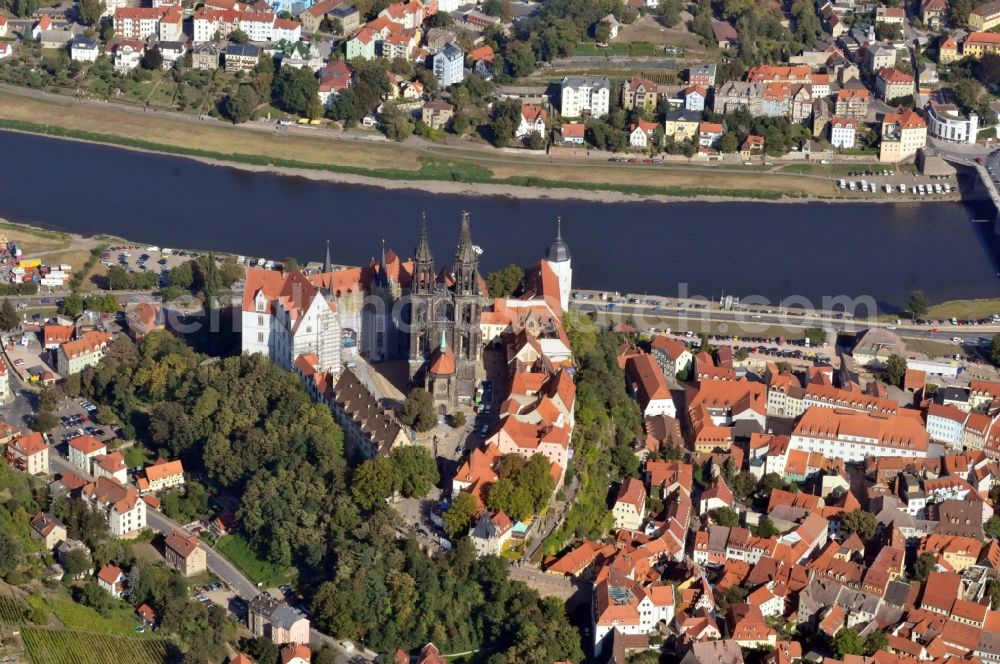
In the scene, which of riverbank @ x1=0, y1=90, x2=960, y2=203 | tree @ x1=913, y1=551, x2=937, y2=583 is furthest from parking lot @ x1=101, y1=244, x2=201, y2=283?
tree @ x1=913, y1=551, x2=937, y2=583

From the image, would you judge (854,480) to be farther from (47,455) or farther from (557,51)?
(557,51)

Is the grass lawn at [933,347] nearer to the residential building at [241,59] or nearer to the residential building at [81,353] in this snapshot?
the residential building at [81,353]

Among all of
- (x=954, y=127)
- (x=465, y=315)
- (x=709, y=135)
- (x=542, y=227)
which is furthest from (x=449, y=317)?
(x=954, y=127)

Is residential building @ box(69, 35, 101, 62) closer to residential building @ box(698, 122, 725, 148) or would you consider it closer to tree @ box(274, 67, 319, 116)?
tree @ box(274, 67, 319, 116)

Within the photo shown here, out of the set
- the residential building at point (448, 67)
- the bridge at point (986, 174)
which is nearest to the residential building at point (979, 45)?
the bridge at point (986, 174)

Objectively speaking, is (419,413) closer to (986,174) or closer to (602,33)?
(986,174)

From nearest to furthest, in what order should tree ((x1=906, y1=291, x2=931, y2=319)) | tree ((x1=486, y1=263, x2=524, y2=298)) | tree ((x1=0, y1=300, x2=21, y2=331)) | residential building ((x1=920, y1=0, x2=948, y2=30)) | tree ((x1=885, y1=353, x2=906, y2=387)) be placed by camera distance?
tree ((x1=885, y1=353, x2=906, y2=387)) < tree ((x1=486, y1=263, x2=524, y2=298)) < tree ((x1=0, y1=300, x2=21, y2=331)) < tree ((x1=906, y1=291, x2=931, y2=319)) < residential building ((x1=920, y1=0, x2=948, y2=30))

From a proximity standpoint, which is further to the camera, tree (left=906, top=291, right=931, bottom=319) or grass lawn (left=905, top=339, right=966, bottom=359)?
tree (left=906, top=291, right=931, bottom=319)
